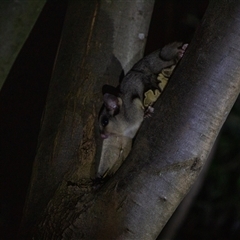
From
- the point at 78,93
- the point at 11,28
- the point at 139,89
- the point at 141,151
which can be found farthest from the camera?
the point at 11,28

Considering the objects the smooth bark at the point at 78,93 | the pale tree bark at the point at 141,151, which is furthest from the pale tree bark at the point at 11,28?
the pale tree bark at the point at 141,151

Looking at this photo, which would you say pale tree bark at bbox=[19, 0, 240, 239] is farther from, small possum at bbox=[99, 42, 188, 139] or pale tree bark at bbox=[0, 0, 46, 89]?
pale tree bark at bbox=[0, 0, 46, 89]

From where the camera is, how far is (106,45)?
189cm

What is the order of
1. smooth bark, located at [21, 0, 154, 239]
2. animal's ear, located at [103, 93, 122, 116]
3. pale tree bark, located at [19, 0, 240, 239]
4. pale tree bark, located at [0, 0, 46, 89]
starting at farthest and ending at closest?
pale tree bark, located at [0, 0, 46, 89]
animal's ear, located at [103, 93, 122, 116]
smooth bark, located at [21, 0, 154, 239]
pale tree bark, located at [19, 0, 240, 239]

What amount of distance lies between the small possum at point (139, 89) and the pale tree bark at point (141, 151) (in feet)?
0.39

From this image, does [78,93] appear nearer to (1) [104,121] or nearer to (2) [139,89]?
(1) [104,121]

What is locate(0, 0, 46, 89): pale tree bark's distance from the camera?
2.23 metres

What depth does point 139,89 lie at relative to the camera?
192 cm

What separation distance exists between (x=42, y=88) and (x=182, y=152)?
141 centimetres

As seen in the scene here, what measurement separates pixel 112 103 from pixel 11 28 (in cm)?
69

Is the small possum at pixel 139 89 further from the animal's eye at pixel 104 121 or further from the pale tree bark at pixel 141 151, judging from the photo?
the pale tree bark at pixel 141 151

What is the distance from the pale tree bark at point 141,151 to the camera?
1.42m

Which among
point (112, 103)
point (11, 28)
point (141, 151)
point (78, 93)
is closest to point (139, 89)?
point (112, 103)

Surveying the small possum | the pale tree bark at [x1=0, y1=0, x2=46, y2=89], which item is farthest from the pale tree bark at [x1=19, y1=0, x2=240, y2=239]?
the pale tree bark at [x1=0, y1=0, x2=46, y2=89]
